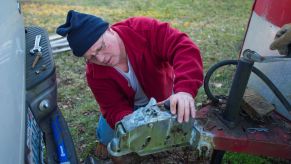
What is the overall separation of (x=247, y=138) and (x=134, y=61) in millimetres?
864

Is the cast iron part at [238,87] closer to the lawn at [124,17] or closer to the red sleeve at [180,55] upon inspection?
the red sleeve at [180,55]

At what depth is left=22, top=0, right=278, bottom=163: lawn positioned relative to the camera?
11.1 feet

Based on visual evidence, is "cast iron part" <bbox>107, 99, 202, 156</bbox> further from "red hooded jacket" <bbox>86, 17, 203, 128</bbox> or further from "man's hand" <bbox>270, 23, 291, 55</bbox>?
"man's hand" <bbox>270, 23, 291, 55</bbox>

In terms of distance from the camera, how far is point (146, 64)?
2340mm

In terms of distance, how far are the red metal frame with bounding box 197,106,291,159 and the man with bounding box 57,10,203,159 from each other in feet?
1.25

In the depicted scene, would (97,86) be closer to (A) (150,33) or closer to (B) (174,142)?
(A) (150,33)

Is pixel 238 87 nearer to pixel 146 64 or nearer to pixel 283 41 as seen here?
pixel 283 41

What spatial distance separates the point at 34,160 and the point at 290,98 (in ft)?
6.33

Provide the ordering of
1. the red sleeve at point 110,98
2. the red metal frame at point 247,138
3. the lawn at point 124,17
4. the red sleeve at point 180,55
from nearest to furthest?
the red sleeve at point 180,55
the red metal frame at point 247,138
the red sleeve at point 110,98
the lawn at point 124,17

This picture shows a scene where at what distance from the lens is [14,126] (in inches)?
50.6

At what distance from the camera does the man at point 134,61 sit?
1.89 metres

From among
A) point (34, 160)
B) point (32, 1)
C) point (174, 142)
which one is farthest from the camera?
point (32, 1)

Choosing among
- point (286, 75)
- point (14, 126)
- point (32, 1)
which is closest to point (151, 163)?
point (286, 75)

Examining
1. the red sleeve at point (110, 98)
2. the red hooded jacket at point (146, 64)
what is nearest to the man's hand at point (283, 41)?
the red hooded jacket at point (146, 64)
